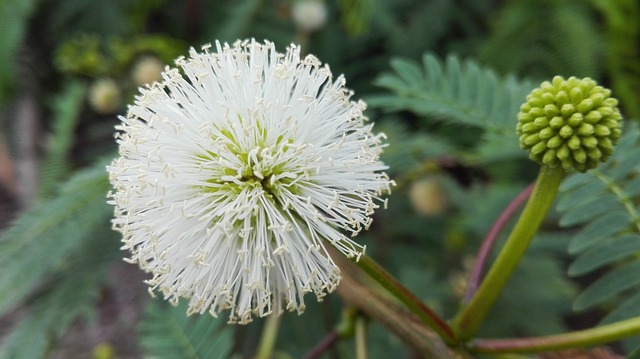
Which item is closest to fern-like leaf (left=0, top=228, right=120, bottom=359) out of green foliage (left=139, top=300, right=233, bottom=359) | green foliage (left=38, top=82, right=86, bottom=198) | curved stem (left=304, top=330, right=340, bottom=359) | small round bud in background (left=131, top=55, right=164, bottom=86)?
green foliage (left=38, top=82, right=86, bottom=198)

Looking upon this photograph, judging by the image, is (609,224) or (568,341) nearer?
(568,341)

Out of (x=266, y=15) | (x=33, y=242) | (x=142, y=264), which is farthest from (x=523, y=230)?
(x=266, y=15)

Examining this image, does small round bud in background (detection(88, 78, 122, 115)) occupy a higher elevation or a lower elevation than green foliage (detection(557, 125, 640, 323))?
higher

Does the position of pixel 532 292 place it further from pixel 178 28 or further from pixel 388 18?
pixel 178 28

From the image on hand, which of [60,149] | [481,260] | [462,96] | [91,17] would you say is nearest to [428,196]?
[462,96]

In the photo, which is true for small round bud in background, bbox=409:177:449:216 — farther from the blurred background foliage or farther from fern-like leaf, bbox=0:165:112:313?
fern-like leaf, bbox=0:165:112:313

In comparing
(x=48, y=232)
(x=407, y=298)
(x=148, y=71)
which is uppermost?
(x=148, y=71)

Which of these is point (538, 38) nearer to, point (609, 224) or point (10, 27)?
point (609, 224)
